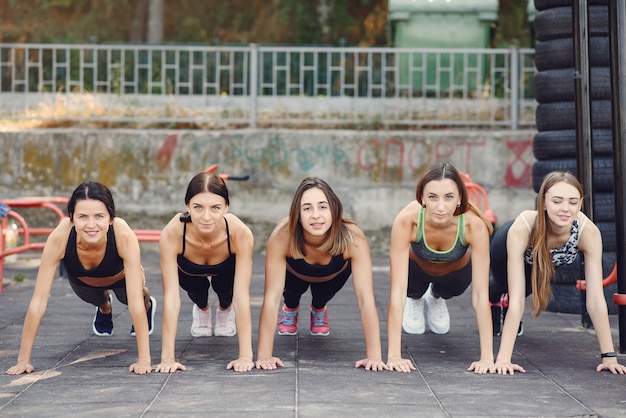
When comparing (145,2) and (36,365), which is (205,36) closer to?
(145,2)

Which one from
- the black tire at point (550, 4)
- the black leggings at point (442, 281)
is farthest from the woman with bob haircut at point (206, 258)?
the black tire at point (550, 4)

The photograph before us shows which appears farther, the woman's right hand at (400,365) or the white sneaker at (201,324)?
the white sneaker at (201,324)

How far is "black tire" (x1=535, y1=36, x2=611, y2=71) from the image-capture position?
23.4 ft

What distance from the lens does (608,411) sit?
415cm

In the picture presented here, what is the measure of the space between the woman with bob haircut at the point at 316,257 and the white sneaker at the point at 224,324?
61 cm

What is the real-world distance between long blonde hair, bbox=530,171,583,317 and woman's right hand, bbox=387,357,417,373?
881 millimetres

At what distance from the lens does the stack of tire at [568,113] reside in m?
7.12

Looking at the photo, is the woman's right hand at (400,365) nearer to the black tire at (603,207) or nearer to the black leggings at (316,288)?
the black leggings at (316,288)

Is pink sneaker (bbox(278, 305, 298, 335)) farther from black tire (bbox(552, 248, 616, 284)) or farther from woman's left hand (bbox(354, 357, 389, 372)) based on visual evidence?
black tire (bbox(552, 248, 616, 284))

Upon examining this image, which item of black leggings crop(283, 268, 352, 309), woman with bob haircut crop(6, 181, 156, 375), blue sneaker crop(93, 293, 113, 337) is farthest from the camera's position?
blue sneaker crop(93, 293, 113, 337)

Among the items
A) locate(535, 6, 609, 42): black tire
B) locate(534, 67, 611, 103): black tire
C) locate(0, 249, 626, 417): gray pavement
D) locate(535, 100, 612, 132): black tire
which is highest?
locate(535, 6, 609, 42): black tire

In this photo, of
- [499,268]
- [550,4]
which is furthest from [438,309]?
[550,4]

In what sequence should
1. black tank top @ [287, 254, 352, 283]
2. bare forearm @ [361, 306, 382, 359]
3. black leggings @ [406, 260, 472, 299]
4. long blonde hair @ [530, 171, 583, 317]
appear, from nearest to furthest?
bare forearm @ [361, 306, 382, 359] → long blonde hair @ [530, 171, 583, 317] → black tank top @ [287, 254, 352, 283] → black leggings @ [406, 260, 472, 299]

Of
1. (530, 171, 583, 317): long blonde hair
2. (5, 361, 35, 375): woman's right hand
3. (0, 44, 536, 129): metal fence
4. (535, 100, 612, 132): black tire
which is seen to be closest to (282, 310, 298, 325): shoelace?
(530, 171, 583, 317): long blonde hair
